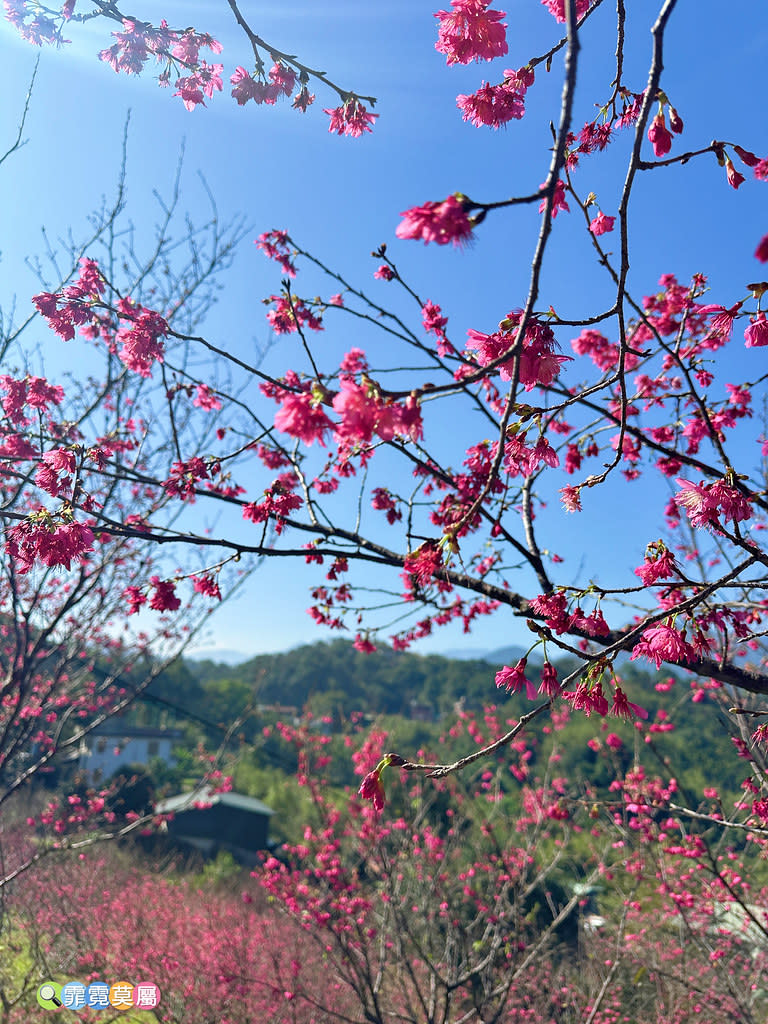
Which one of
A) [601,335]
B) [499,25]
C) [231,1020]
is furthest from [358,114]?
[231,1020]

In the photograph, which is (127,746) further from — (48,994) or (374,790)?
(374,790)

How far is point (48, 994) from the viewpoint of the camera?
5.99 m

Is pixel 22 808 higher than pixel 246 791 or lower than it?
higher

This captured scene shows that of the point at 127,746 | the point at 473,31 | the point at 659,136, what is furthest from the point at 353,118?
the point at 127,746

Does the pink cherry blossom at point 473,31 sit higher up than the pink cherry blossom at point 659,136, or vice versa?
the pink cherry blossom at point 473,31

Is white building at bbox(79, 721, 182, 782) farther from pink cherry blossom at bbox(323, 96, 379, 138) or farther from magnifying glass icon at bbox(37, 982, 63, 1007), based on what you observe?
pink cherry blossom at bbox(323, 96, 379, 138)

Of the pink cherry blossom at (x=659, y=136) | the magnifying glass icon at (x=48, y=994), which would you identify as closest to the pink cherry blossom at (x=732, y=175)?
the pink cherry blossom at (x=659, y=136)

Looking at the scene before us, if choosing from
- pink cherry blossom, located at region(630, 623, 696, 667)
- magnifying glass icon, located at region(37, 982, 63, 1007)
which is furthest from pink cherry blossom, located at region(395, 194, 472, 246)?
magnifying glass icon, located at region(37, 982, 63, 1007)

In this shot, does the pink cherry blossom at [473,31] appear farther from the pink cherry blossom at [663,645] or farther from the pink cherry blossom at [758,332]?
the pink cherry blossom at [663,645]

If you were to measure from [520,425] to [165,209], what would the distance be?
3.99 m

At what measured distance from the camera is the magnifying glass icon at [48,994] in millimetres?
5961

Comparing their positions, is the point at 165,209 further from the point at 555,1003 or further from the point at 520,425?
the point at 555,1003

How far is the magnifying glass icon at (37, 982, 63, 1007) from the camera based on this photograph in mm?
5961

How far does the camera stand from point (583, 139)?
2.38 m
